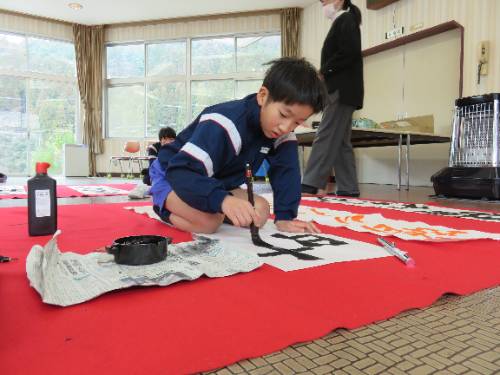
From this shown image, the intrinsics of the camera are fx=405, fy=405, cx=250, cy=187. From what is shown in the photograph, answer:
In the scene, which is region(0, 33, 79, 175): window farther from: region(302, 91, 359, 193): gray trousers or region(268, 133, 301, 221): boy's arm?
region(268, 133, 301, 221): boy's arm

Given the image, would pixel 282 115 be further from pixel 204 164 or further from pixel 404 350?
pixel 404 350

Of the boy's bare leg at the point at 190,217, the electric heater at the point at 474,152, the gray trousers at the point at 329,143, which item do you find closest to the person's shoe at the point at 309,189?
the gray trousers at the point at 329,143

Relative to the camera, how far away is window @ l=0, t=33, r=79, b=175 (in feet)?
22.7

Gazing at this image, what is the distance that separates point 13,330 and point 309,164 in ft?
8.11

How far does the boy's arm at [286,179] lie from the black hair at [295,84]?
0.88ft

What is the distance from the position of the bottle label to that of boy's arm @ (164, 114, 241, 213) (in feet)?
1.43

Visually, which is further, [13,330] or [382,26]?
[382,26]

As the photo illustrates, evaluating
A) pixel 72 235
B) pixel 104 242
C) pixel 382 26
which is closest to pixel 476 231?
pixel 104 242

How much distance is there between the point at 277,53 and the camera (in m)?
6.52

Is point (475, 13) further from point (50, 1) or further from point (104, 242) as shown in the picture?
point (50, 1)

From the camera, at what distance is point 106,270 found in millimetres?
790

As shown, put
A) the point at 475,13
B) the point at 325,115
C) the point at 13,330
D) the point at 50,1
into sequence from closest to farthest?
the point at 13,330
the point at 325,115
the point at 475,13
the point at 50,1

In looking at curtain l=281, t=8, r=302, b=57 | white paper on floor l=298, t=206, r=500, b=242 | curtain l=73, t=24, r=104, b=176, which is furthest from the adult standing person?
curtain l=73, t=24, r=104, b=176

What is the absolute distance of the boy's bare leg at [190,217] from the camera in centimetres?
127
